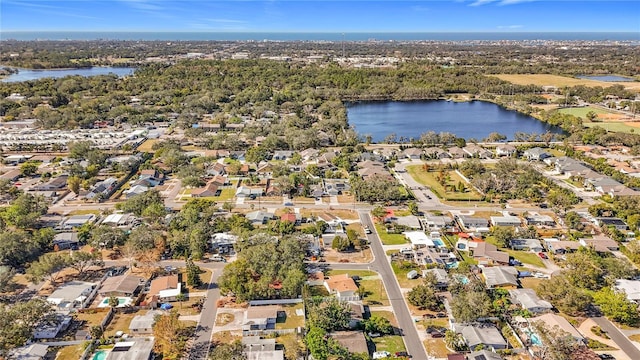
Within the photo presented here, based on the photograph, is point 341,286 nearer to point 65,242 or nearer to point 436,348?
point 436,348

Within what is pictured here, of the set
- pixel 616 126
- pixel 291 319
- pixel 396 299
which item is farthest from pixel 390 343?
pixel 616 126

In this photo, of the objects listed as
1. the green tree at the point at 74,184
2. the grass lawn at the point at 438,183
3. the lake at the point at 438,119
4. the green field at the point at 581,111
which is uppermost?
the green field at the point at 581,111

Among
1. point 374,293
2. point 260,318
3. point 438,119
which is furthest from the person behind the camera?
point 438,119

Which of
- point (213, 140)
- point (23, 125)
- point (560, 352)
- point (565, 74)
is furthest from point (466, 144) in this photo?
point (565, 74)

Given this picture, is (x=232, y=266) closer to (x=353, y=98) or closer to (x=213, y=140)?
(x=213, y=140)

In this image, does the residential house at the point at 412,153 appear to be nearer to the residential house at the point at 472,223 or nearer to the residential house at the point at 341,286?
the residential house at the point at 472,223

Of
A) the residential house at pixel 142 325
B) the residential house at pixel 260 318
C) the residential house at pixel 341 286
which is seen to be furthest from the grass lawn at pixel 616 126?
the residential house at pixel 142 325
